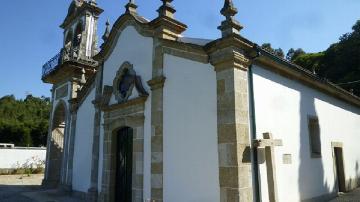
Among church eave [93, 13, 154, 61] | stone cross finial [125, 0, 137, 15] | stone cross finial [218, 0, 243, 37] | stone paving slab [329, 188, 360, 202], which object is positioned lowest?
stone paving slab [329, 188, 360, 202]

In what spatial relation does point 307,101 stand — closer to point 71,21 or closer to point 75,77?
point 75,77

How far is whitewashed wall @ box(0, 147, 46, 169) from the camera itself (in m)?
23.4

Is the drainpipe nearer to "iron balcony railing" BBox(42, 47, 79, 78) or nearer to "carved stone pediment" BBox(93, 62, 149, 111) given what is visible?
"carved stone pediment" BBox(93, 62, 149, 111)

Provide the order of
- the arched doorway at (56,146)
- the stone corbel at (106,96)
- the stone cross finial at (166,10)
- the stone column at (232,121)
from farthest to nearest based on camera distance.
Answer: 1. the arched doorway at (56,146)
2. the stone corbel at (106,96)
3. the stone cross finial at (166,10)
4. the stone column at (232,121)

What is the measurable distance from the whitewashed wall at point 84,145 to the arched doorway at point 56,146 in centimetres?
261

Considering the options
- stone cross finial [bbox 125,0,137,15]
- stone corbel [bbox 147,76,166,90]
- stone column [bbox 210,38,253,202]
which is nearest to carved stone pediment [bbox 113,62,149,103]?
stone corbel [bbox 147,76,166,90]

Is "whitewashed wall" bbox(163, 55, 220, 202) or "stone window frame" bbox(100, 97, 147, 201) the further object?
"stone window frame" bbox(100, 97, 147, 201)

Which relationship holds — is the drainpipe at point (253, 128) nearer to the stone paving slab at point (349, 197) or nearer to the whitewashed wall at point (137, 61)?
the whitewashed wall at point (137, 61)

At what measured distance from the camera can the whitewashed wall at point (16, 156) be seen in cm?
2344

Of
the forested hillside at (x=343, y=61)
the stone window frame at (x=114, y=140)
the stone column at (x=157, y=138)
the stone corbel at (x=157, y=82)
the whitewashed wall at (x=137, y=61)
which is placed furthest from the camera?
the forested hillside at (x=343, y=61)

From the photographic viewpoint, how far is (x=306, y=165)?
818 centimetres

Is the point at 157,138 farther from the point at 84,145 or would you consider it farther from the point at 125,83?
the point at 84,145

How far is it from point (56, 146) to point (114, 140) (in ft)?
21.4

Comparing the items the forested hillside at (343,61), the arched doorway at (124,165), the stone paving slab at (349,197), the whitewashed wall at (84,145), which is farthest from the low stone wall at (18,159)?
the stone paving slab at (349,197)
